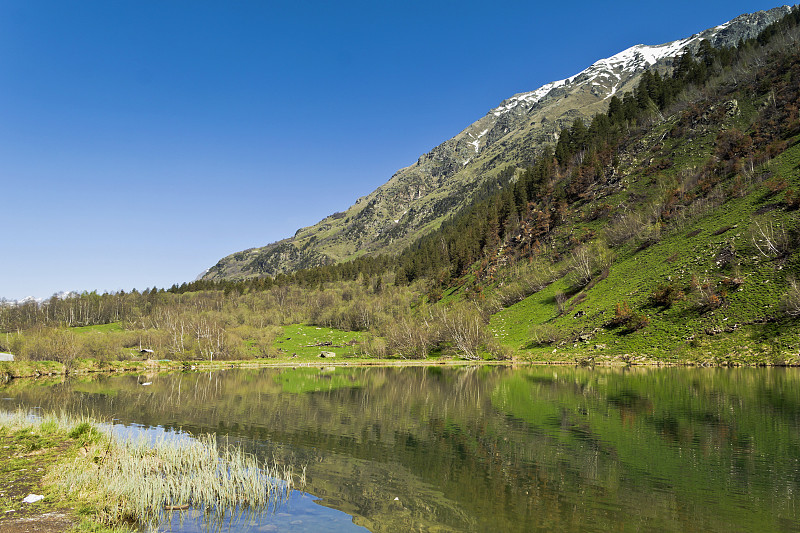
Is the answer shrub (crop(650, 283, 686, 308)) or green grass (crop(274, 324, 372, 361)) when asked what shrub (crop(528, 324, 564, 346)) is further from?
green grass (crop(274, 324, 372, 361))

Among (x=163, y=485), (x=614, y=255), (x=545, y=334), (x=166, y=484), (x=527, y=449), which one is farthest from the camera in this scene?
(x=614, y=255)

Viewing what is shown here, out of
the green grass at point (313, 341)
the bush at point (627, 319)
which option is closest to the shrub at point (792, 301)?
the bush at point (627, 319)

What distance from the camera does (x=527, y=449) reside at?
70.3ft

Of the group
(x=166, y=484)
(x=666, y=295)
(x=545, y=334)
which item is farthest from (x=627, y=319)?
(x=166, y=484)

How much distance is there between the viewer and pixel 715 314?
60.8m

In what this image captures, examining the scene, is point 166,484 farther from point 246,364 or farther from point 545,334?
point 246,364

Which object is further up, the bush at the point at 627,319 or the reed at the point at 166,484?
the bush at the point at 627,319

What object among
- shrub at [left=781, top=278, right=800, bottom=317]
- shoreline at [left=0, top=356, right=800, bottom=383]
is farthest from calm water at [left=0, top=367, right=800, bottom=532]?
shoreline at [left=0, top=356, right=800, bottom=383]

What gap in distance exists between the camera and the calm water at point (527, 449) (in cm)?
1388

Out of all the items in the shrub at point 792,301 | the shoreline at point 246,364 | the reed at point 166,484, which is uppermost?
the shrub at point 792,301

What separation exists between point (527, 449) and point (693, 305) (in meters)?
57.8

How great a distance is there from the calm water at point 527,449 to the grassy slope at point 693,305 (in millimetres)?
11803

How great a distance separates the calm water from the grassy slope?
11.8 m

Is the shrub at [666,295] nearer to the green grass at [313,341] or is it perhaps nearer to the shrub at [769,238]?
the shrub at [769,238]
